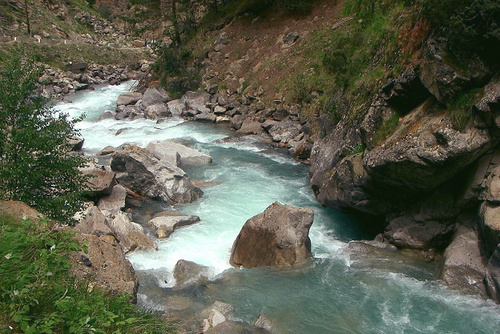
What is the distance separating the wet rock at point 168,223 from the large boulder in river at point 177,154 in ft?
18.2

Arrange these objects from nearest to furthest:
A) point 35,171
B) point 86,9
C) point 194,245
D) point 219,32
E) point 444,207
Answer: point 35,171 → point 444,207 → point 194,245 → point 219,32 → point 86,9

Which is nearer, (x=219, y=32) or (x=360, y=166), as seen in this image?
(x=360, y=166)

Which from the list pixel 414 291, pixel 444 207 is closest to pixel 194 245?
pixel 414 291

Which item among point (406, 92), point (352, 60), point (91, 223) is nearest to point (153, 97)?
point (352, 60)

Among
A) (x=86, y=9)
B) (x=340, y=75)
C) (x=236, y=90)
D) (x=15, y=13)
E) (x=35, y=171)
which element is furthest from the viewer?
(x=86, y=9)

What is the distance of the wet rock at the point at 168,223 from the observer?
623 inches

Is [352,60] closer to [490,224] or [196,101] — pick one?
[490,224]

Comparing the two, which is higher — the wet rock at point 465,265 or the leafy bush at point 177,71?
the leafy bush at point 177,71

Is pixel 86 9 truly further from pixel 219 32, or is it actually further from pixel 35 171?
pixel 35 171

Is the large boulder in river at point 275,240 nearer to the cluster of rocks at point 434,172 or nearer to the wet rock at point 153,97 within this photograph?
the cluster of rocks at point 434,172

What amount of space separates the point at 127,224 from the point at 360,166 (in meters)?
7.81

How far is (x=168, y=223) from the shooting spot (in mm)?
16203

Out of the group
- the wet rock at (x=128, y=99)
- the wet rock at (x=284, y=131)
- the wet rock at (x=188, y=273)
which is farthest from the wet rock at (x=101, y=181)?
the wet rock at (x=128, y=99)

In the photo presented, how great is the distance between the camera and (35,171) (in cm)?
1206
